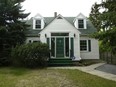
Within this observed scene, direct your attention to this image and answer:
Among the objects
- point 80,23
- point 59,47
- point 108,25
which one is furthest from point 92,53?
point 108,25

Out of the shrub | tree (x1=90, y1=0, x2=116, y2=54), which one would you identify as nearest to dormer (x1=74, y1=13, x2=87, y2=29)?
the shrub

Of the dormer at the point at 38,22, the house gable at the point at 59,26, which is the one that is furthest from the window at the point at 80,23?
the dormer at the point at 38,22

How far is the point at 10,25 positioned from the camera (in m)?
19.1

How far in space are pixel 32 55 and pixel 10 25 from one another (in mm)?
4009

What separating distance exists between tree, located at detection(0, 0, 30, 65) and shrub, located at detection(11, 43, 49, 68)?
1.71 meters

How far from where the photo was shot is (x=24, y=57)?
17203 mm

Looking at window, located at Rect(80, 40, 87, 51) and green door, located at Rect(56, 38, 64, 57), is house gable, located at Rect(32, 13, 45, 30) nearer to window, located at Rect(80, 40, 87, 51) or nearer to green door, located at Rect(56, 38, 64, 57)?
green door, located at Rect(56, 38, 64, 57)

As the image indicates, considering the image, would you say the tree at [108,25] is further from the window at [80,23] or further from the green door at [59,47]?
the window at [80,23]

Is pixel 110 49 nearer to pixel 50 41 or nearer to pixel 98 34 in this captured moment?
pixel 98 34

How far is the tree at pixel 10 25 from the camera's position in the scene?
1877 cm

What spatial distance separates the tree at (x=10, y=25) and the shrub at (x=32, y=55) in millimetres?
1709

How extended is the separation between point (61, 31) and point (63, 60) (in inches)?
122

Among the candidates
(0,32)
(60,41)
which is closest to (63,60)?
(60,41)

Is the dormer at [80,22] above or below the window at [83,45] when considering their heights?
above
